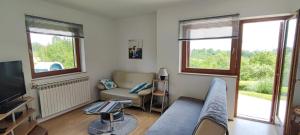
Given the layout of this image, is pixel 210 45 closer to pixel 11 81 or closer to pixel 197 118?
pixel 197 118

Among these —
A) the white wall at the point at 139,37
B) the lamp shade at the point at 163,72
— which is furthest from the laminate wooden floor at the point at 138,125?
the white wall at the point at 139,37

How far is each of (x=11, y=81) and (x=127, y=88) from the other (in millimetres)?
2246

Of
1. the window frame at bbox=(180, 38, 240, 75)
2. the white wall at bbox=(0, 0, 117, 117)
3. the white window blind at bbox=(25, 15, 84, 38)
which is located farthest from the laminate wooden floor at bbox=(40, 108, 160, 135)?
the white window blind at bbox=(25, 15, 84, 38)

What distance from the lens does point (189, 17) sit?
2.89 m

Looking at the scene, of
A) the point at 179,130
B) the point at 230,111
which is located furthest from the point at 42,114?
the point at 230,111

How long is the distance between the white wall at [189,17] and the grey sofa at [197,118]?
1.26ft

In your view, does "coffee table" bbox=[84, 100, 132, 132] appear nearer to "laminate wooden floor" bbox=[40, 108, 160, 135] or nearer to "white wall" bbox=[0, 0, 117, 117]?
"laminate wooden floor" bbox=[40, 108, 160, 135]

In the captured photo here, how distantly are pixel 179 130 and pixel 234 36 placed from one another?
1.84 metres

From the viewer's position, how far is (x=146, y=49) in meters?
3.82

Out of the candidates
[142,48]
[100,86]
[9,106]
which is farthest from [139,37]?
[9,106]

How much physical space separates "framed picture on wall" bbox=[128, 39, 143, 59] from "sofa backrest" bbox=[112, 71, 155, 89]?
18.6 inches

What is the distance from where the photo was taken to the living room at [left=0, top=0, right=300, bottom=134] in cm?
229

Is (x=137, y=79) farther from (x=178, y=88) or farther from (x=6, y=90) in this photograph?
(x=6, y=90)

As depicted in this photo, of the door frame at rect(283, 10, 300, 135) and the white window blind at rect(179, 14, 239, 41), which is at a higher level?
the white window blind at rect(179, 14, 239, 41)
